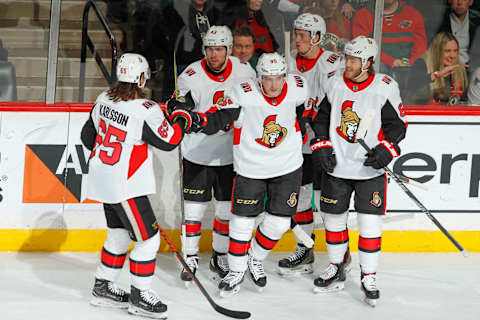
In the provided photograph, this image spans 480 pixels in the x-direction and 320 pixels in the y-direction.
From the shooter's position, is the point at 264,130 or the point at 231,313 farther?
the point at 264,130

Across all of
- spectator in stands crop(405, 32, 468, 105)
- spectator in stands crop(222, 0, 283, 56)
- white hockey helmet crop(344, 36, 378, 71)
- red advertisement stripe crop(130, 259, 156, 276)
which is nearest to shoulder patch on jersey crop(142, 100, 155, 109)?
red advertisement stripe crop(130, 259, 156, 276)

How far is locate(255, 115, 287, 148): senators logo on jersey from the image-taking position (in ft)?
13.3

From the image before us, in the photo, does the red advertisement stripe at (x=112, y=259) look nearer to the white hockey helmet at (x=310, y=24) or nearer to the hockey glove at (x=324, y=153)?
the hockey glove at (x=324, y=153)

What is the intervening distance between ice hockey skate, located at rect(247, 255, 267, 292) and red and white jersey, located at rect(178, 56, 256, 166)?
584 mm

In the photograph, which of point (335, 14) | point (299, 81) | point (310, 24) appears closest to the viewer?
point (299, 81)

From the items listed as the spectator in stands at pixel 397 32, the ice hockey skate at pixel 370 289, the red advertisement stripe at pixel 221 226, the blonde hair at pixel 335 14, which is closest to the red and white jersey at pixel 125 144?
the red advertisement stripe at pixel 221 226

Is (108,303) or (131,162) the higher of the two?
(131,162)

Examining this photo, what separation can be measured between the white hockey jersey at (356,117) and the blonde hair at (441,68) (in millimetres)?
1087

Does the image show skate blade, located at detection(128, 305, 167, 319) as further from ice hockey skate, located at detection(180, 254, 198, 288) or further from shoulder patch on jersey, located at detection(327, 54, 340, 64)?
shoulder patch on jersey, located at detection(327, 54, 340, 64)

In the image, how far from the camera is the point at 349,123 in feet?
13.5

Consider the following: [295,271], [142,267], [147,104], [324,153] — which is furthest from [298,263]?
[147,104]

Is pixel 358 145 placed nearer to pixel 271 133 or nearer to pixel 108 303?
pixel 271 133

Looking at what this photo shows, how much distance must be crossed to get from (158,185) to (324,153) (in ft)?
3.91

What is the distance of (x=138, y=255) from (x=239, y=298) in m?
0.69
